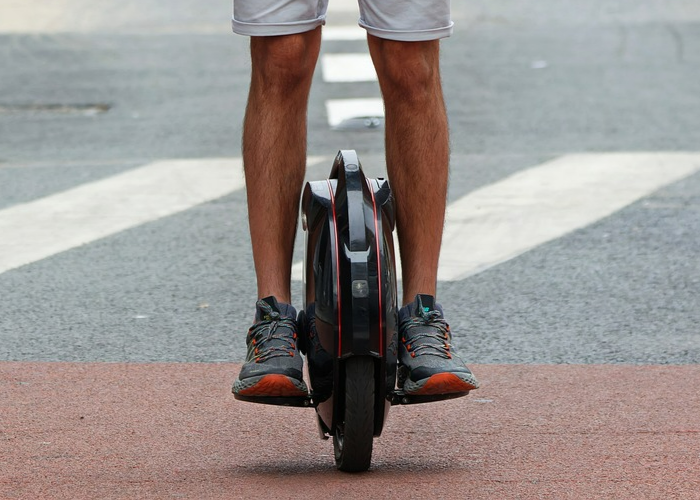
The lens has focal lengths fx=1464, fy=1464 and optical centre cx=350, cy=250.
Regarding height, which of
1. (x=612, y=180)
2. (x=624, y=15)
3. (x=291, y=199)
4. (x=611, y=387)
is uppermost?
(x=291, y=199)

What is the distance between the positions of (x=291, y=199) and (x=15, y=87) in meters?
8.08

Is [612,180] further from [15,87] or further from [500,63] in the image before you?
[15,87]

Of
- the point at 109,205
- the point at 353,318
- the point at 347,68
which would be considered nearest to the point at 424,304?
the point at 353,318

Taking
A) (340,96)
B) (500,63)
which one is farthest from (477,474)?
(500,63)

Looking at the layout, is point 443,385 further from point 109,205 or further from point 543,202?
point 109,205

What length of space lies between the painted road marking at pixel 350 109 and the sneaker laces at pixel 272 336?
19.4 feet

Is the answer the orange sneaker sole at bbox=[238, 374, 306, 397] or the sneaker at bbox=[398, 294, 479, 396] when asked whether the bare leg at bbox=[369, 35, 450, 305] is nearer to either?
the sneaker at bbox=[398, 294, 479, 396]

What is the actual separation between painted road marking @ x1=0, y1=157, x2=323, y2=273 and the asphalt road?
0.12 meters

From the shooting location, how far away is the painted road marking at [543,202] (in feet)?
21.1

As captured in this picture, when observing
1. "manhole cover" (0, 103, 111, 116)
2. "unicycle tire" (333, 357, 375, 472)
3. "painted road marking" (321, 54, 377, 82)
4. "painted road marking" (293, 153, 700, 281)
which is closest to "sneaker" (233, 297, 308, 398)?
"unicycle tire" (333, 357, 375, 472)

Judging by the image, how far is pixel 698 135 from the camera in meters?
9.04

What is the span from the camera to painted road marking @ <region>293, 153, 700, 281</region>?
642 cm

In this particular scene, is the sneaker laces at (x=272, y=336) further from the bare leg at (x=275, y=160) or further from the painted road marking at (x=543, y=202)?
the painted road marking at (x=543, y=202)

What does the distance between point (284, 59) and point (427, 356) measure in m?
0.85
